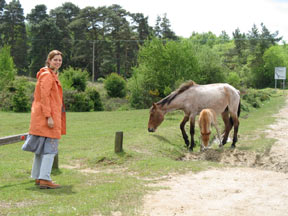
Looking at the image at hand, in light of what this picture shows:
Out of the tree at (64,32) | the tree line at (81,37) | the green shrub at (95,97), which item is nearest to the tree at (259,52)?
the tree line at (81,37)

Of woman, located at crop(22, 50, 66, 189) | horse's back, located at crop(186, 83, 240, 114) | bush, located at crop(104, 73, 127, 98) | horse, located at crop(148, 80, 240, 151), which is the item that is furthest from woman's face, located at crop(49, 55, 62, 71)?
bush, located at crop(104, 73, 127, 98)

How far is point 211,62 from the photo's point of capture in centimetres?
3288

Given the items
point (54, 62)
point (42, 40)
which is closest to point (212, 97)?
point (54, 62)

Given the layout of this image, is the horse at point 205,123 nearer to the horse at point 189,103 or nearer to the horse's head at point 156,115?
the horse at point 189,103

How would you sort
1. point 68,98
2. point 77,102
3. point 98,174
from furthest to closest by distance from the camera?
1. point 68,98
2. point 77,102
3. point 98,174

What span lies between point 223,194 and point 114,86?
30839mm

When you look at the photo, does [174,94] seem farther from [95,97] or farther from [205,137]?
[95,97]

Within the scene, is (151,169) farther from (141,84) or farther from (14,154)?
(141,84)

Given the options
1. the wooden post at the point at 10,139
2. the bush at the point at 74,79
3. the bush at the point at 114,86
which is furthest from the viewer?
the bush at the point at 114,86

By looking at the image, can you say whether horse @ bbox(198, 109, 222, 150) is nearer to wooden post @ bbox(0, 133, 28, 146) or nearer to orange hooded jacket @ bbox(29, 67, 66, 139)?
orange hooded jacket @ bbox(29, 67, 66, 139)

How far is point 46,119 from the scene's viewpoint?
18.3 feet

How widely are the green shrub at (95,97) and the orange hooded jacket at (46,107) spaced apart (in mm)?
24137

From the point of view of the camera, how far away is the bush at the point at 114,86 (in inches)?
1412

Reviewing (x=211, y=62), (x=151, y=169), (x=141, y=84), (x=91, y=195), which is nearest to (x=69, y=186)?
(x=91, y=195)
